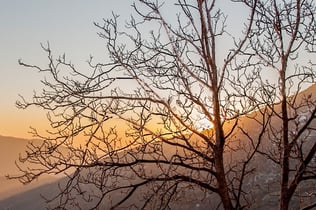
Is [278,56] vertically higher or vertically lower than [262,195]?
lower

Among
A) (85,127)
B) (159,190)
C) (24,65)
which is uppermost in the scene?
(24,65)

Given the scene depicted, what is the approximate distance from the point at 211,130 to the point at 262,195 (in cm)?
4402

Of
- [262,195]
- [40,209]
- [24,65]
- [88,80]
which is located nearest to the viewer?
[24,65]

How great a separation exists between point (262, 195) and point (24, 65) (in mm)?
45645

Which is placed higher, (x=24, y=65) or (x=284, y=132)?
(x=24, y=65)

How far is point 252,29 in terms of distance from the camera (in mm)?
7172

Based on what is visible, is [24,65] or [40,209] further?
[40,209]

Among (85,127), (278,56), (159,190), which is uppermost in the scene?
Result: (278,56)

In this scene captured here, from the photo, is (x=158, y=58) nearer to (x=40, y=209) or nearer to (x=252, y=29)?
(x=252, y=29)

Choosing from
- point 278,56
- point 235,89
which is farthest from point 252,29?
point 235,89

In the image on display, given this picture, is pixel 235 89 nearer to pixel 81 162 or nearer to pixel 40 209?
pixel 81 162

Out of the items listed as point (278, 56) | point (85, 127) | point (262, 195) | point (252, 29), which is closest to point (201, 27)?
point (252, 29)

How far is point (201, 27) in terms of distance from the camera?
686 cm

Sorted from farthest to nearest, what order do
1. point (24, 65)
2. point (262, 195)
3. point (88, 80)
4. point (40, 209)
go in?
point (40, 209), point (262, 195), point (88, 80), point (24, 65)
